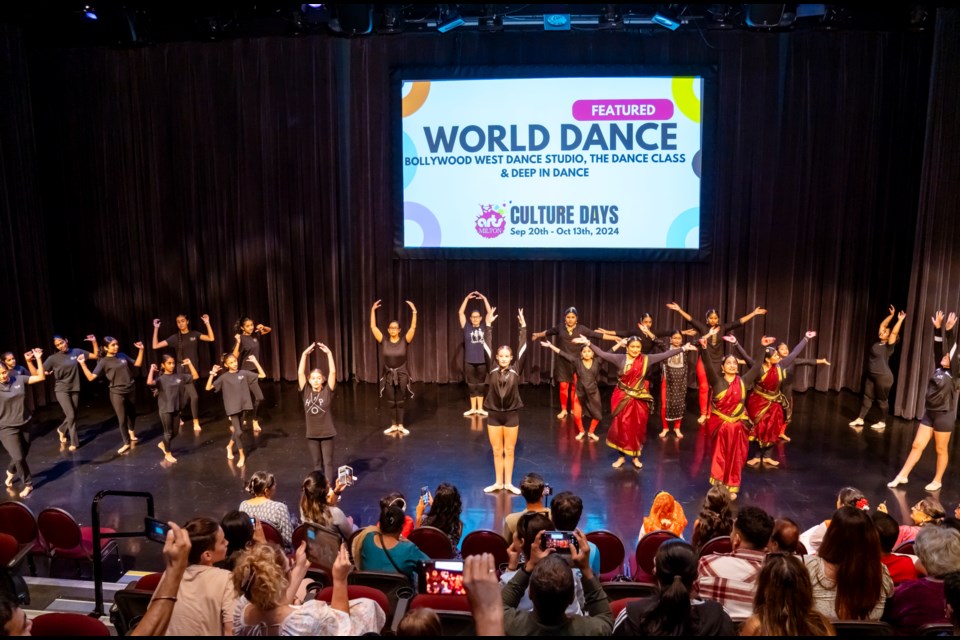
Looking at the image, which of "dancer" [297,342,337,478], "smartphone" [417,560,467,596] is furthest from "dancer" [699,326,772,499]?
"smartphone" [417,560,467,596]

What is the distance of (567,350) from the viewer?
10516 millimetres

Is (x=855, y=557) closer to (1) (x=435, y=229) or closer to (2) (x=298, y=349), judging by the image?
(1) (x=435, y=229)

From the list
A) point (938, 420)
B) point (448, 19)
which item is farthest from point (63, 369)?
point (938, 420)

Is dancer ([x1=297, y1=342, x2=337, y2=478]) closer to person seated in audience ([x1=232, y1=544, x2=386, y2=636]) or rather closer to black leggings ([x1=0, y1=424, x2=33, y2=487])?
black leggings ([x1=0, y1=424, x2=33, y2=487])

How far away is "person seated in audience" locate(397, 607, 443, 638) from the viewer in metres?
2.67

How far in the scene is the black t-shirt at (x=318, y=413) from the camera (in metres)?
7.73

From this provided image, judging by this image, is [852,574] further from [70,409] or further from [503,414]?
[70,409]

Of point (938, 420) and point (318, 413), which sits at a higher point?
point (318, 413)

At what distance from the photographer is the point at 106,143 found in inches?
491

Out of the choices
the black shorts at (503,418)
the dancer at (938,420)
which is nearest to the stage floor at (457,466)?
the dancer at (938,420)

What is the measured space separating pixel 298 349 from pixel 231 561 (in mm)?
8574

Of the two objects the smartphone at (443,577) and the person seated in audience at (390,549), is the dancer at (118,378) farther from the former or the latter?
the smartphone at (443,577)

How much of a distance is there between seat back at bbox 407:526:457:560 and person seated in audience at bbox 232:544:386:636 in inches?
84.2

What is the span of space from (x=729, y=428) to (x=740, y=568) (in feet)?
13.1
